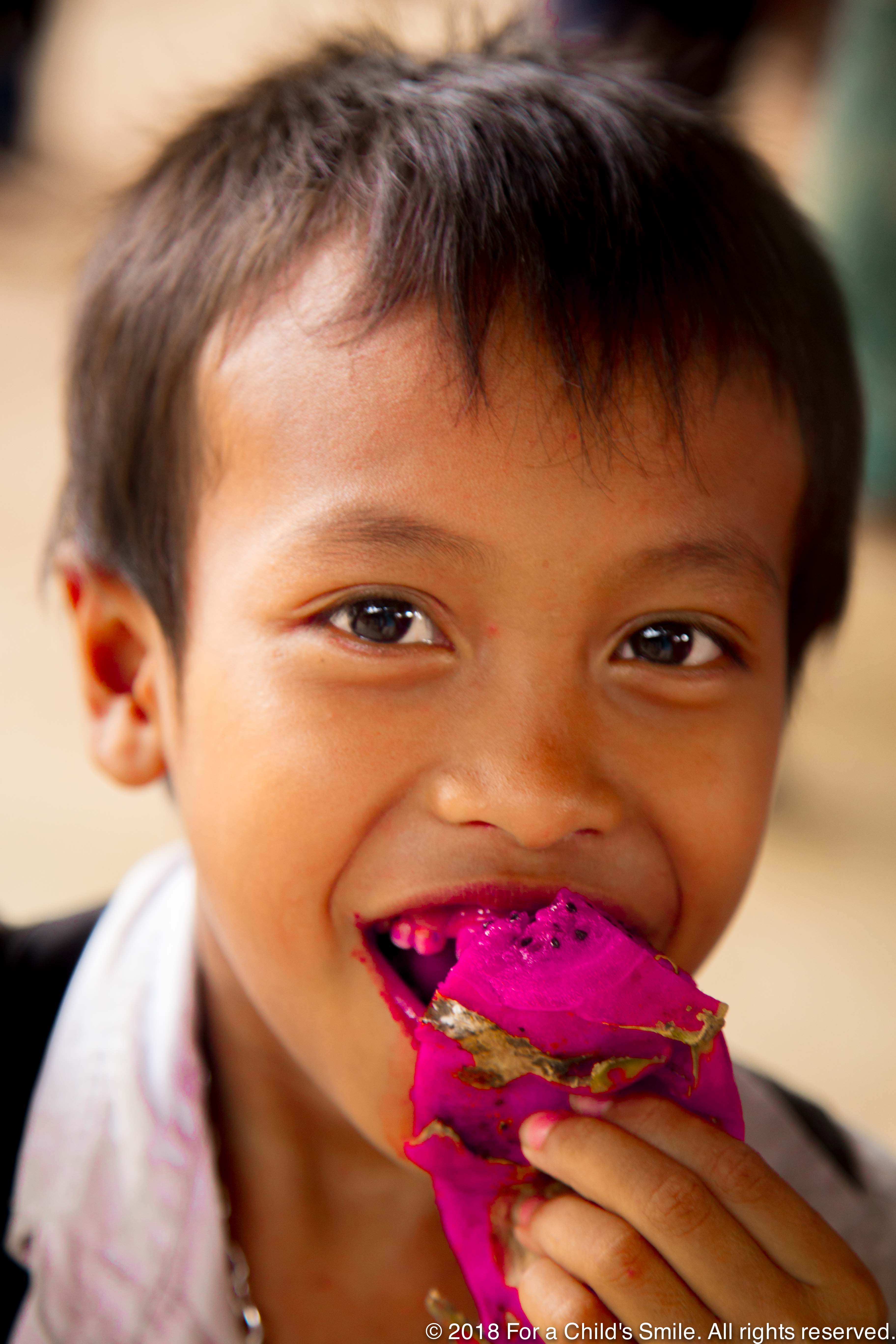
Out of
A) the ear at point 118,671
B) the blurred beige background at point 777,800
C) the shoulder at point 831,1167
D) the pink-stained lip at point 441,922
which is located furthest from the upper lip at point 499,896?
the blurred beige background at point 777,800

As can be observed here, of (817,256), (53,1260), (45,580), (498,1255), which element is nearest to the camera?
(498,1255)

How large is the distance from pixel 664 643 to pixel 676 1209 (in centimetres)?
43

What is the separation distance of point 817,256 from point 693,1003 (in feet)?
2.53

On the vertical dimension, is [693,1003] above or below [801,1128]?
above

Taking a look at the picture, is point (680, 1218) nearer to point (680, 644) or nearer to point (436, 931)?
point (436, 931)

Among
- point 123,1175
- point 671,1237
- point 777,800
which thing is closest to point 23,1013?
point 123,1175

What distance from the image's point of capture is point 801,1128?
131cm

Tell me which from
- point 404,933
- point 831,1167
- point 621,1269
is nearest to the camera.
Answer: point 621,1269

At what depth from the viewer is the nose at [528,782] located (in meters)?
0.89

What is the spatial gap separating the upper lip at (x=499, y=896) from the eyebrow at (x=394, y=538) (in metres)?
0.24

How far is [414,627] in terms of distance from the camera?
974mm

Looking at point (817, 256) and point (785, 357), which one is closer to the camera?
point (785, 357)

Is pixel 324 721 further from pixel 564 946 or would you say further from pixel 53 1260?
pixel 53 1260

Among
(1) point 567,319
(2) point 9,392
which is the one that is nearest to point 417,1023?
(1) point 567,319
